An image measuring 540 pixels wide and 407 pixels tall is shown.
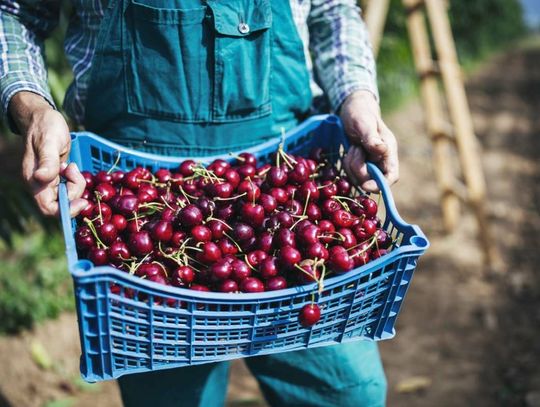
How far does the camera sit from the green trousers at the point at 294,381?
1.85 meters

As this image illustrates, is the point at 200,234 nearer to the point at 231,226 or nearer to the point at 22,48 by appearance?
the point at 231,226

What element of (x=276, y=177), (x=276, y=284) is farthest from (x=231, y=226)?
(x=276, y=284)

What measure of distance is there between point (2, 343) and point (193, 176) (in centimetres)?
227

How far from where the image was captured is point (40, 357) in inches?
133

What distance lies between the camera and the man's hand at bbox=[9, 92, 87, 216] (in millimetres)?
1561

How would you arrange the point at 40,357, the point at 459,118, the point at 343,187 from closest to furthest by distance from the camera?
the point at 343,187
the point at 40,357
the point at 459,118

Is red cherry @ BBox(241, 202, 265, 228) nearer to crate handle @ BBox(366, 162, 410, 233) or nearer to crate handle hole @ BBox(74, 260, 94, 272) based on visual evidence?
crate handle @ BBox(366, 162, 410, 233)

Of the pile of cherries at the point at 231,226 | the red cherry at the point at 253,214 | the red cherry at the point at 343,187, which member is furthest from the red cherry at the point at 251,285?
the red cherry at the point at 343,187

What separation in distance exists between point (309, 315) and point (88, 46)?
1.08 meters

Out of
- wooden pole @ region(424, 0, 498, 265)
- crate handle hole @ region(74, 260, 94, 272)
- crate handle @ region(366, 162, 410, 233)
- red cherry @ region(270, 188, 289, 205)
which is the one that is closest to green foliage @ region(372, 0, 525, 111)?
wooden pole @ region(424, 0, 498, 265)

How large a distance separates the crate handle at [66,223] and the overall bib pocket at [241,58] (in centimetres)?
54

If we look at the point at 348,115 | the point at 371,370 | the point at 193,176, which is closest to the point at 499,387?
the point at 371,370

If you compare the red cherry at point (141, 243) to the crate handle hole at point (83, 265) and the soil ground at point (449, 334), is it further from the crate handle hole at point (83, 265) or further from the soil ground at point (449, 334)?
the soil ground at point (449, 334)

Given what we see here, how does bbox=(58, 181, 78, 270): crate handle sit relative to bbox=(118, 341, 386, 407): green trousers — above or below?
above
